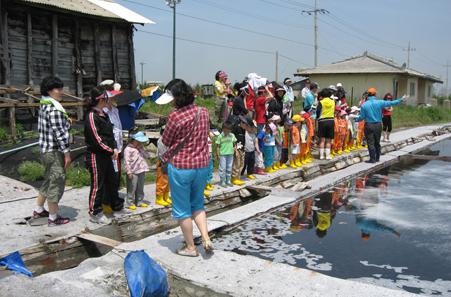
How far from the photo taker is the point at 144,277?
3455mm

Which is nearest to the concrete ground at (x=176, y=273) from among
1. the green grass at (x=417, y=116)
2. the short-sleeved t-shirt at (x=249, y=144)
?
the short-sleeved t-shirt at (x=249, y=144)

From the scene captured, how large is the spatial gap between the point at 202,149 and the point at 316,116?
25.4 ft

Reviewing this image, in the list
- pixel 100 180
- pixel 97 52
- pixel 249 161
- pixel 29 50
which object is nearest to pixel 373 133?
pixel 249 161

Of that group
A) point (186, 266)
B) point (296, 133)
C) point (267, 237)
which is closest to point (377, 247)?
point (267, 237)

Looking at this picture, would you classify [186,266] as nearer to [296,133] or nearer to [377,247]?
[377,247]

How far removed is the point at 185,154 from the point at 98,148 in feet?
5.36

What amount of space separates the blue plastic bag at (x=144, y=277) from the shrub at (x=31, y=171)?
445 centimetres

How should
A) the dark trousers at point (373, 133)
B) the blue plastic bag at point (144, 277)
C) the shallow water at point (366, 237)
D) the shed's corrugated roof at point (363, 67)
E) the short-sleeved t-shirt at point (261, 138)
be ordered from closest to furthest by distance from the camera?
the blue plastic bag at point (144, 277) → the shallow water at point (366, 237) → the short-sleeved t-shirt at point (261, 138) → the dark trousers at point (373, 133) → the shed's corrugated roof at point (363, 67)

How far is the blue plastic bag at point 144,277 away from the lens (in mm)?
3396

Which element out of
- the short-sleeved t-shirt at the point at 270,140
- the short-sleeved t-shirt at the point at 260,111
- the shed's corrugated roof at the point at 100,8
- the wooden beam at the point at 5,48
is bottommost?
the short-sleeved t-shirt at the point at 270,140

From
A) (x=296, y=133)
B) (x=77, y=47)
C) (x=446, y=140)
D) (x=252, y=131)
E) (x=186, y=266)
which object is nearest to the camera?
(x=186, y=266)

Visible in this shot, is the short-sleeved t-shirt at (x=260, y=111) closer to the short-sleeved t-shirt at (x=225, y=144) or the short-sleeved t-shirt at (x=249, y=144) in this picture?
the short-sleeved t-shirt at (x=249, y=144)

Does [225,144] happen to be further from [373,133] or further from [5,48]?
[5,48]

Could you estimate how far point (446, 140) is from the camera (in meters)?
17.8
